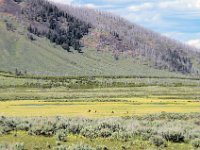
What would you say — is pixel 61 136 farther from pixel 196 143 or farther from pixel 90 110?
pixel 90 110

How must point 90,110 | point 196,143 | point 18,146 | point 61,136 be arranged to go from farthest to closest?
point 90,110 < point 61,136 < point 196,143 < point 18,146

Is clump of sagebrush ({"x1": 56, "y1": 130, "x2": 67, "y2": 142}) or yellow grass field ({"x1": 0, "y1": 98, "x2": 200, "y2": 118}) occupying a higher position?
clump of sagebrush ({"x1": 56, "y1": 130, "x2": 67, "y2": 142})

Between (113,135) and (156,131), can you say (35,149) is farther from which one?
(156,131)

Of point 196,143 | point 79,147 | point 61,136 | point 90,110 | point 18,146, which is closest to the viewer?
point 79,147

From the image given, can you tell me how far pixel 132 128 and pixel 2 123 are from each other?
613 cm

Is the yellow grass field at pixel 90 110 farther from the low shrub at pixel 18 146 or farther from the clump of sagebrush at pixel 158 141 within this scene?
the low shrub at pixel 18 146

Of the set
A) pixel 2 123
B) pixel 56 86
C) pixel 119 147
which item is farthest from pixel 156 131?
pixel 56 86

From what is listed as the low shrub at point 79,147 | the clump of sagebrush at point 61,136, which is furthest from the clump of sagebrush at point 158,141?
the clump of sagebrush at point 61,136

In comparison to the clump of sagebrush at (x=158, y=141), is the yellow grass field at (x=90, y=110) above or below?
below

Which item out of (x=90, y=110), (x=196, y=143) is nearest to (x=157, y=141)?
(x=196, y=143)

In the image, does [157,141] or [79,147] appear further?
[157,141]

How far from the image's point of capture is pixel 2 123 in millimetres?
23391

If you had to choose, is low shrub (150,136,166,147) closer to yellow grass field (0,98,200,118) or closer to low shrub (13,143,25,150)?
low shrub (13,143,25,150)

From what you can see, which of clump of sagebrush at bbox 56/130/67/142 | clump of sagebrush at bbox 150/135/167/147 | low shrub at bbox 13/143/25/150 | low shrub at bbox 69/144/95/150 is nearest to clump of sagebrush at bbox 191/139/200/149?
clump of sagebrush at bbox 150/135/167/147
